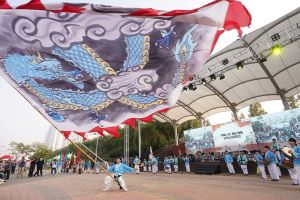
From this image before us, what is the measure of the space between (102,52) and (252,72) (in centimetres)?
1468

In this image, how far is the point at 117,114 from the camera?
5383 millimetres

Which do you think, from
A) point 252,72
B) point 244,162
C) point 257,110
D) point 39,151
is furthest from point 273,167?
point 39,151

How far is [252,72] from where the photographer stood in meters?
15.7

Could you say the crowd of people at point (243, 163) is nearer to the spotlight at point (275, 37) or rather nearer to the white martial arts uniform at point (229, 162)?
the white martial arts uniform at point (229, 162)

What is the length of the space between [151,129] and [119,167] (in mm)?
24619

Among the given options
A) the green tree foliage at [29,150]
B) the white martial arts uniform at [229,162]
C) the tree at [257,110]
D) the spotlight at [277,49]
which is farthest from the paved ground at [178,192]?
the green tree foliage at [29,150]

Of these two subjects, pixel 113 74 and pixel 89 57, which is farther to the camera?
pixel 113 74

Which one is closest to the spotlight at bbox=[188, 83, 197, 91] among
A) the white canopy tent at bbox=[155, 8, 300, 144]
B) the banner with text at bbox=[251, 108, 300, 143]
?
the white canopy tent at bbox=[155, 8, 300, 144]

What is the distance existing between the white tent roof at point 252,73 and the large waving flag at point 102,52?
9.71 metres

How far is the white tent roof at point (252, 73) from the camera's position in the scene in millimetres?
11688

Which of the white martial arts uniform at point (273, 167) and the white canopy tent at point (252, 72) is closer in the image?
the white martial arts uniform at point (273, 167)

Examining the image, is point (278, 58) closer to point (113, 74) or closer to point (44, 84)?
point (113, 74)

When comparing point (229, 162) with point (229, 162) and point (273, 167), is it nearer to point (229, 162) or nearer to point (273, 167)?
point (229, 162)

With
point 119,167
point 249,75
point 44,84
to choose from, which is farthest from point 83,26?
point 249,75
